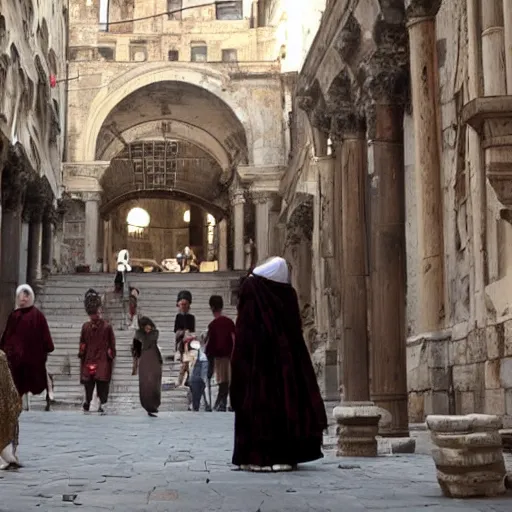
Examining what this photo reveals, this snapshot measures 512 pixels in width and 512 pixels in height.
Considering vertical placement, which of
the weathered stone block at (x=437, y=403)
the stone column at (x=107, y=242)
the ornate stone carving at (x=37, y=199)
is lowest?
the weathered stone block at (x=437, y=403)

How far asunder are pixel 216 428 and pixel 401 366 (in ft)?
8.64

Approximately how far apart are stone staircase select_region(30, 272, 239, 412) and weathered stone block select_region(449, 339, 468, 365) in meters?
7.78

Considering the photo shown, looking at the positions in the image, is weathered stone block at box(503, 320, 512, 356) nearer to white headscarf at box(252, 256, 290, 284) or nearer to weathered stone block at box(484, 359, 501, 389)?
weathered stone block at box(484, 359, 501, 389)

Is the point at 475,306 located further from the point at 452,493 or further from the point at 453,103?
the point at 452,493

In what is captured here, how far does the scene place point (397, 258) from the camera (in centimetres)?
909

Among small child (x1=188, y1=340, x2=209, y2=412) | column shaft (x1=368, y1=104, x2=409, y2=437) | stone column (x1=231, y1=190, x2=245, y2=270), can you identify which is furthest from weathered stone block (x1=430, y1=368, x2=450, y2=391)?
stone column (x1=231, y1=190, x2=245, y2=270)

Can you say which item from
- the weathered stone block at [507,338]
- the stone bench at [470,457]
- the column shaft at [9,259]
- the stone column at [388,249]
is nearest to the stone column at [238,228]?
the column shaft at [9,259]

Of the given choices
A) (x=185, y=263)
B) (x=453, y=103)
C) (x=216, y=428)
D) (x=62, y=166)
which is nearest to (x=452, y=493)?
(x=453, y=103)

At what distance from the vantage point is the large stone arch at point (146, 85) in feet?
99.4

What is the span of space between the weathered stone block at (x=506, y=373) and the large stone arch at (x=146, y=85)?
24424mm

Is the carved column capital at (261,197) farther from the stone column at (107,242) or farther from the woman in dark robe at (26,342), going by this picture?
the woman in dark robe at (26,342)

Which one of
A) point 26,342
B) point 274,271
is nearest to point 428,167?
point 274,271

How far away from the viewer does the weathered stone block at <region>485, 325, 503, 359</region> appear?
667cm

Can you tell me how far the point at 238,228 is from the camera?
31859mm
